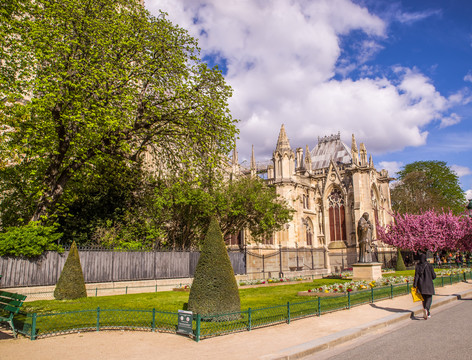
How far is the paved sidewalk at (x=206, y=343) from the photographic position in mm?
6641

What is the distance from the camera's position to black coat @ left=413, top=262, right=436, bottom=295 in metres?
10.2

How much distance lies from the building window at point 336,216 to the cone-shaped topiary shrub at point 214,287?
39.4 meters

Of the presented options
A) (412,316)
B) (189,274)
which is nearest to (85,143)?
(189,274)

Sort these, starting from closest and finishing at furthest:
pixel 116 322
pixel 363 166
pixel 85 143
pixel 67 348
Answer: pixel 67 348, pixel 116 322, pixel 85 143, pixel 363 166

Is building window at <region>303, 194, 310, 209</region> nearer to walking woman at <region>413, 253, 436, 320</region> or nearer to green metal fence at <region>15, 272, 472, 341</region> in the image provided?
green metal fence at <region>15, 272, 472, 341</region>

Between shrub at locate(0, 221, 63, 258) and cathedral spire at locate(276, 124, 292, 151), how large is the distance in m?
26.9

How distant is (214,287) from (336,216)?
40.3m

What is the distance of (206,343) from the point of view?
751 cm

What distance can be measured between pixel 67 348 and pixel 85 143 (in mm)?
12022

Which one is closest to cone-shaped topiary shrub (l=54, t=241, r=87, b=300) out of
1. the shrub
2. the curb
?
the shrub

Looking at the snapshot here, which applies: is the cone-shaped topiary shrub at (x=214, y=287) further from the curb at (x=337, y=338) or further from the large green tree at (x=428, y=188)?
the large green tree at (x=428, y=188)

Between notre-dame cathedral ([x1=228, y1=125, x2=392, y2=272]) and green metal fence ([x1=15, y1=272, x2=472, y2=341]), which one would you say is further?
notre-dame cathedral ([x1=228, y1=125, x2=392, y2=272])

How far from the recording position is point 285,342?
7.49 m

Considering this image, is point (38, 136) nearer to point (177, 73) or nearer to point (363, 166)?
point (177, 73)
